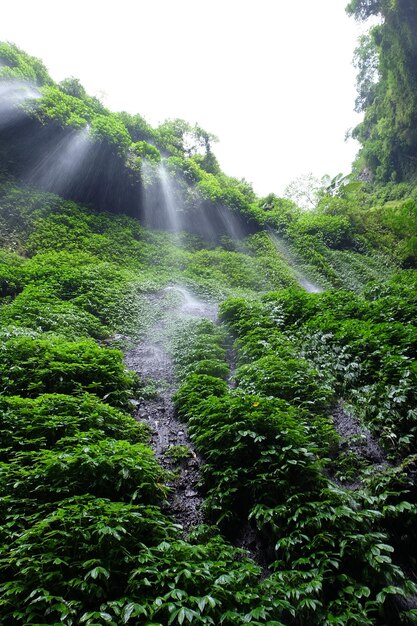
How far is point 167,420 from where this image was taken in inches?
252

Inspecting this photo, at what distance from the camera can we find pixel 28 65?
19641 millimetres

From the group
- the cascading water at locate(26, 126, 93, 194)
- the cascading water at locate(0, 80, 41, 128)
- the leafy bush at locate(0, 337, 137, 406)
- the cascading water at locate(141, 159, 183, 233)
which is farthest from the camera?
the cascading water at locate(141, 159, 183, 233)

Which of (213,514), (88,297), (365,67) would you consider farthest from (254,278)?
(365,67)

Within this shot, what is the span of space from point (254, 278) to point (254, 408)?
13706 millimetres

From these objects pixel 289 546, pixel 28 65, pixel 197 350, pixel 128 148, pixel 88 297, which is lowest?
pixel 88 297

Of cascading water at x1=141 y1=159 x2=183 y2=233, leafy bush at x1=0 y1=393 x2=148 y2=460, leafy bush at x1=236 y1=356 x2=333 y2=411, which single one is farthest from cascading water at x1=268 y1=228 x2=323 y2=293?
leafy bush at x1=0 y1=393 x2=148 y2=460

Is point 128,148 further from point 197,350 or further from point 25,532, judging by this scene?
point 25,532

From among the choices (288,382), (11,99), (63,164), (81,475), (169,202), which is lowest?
(81,475)

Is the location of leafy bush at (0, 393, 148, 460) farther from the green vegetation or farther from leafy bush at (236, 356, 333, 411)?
leafy bush at (236, 356, 333, 411)

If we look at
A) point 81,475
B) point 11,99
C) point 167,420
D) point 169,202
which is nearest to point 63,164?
point 11,99

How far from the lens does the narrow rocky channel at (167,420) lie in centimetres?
449

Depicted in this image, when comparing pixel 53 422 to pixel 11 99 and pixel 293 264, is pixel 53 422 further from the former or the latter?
pixel 293 264

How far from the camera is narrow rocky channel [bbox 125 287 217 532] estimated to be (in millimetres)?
4492

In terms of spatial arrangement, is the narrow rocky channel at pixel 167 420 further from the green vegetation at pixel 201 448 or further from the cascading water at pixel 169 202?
the cascading water at pixel 169 202
